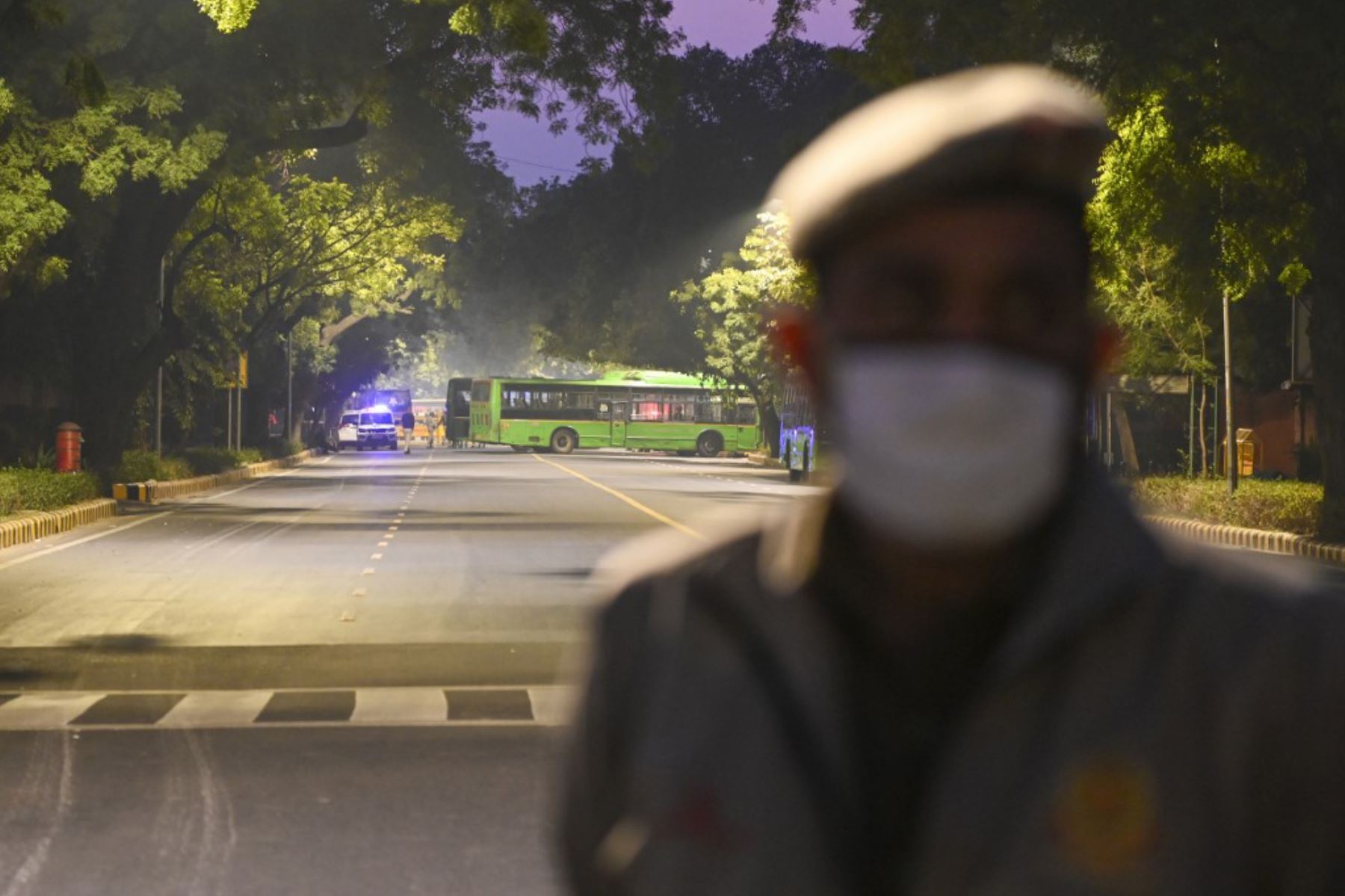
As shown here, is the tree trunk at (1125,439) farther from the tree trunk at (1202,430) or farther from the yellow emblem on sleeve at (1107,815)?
the yellow emblem on sleeve at (1107,815)

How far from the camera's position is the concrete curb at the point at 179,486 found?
3797 cm

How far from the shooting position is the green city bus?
83000mm

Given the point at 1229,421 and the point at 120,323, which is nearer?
the point at 1229,421

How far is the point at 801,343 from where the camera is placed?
1.68 meters

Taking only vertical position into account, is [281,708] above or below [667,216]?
below

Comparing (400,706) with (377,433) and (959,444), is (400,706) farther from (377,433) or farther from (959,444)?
(377,433)

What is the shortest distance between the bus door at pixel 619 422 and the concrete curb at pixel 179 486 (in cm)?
2520

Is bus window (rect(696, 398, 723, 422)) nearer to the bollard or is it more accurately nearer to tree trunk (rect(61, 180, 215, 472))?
tree trunk (rect(61, 180, 215, 472))

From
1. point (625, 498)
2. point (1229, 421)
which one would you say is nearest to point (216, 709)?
point (1229, 421)

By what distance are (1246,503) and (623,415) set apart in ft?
184

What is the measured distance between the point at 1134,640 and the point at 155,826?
696 cm

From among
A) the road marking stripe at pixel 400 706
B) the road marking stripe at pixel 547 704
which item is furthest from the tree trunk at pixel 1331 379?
the road marking stripe at pixel 400 706

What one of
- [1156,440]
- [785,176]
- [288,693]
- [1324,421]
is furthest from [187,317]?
[785,176]

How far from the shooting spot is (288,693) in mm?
11836
